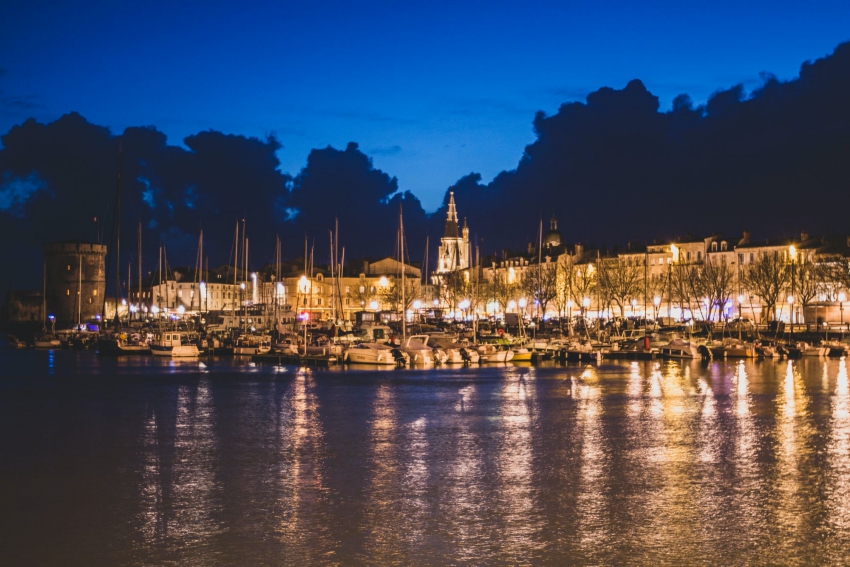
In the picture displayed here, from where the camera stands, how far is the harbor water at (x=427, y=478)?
12.5 m

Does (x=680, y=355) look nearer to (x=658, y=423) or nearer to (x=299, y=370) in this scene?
(x=299, y=370)

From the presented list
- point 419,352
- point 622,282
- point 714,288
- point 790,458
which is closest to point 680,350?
point 419,352

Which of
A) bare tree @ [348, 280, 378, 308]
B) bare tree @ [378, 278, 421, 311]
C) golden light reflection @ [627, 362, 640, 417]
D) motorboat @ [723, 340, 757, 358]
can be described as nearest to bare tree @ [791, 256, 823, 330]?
motorboat @ [723, 340, 757, 358]

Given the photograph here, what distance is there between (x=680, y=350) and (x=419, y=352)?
1416 centimetres

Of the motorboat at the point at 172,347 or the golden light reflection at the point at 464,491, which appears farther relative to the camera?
the motorboat at the point at 172,347

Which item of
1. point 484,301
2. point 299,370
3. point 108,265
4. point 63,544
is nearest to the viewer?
point 63,544

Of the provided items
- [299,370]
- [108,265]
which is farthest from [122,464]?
[108,265]

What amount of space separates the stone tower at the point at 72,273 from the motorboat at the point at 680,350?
71151mm

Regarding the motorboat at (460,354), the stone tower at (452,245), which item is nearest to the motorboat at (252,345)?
the motorboat at (460,354)

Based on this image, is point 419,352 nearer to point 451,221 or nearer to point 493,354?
point 493,354

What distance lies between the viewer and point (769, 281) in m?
75.8

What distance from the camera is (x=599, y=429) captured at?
23.2 m

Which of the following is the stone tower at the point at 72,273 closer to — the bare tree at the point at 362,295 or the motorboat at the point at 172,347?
the bare tree at the point at 362,295

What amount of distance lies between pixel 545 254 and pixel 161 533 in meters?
111
